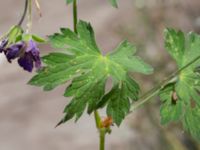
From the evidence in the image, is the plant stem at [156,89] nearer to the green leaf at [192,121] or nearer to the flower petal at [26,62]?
the green leaf at [192,121]

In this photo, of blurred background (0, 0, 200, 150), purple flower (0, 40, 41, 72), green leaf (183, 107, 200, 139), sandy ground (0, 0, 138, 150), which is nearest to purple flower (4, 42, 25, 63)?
purple flower (0, 40, 41, 72)

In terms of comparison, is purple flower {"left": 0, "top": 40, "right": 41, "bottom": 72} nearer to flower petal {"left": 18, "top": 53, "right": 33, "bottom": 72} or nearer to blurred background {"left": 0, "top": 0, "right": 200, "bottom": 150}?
flower petal {"left": 18, "top": 53, "right": 33, "bottom": 72}

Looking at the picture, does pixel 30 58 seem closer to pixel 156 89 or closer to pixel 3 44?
pixel 3 44

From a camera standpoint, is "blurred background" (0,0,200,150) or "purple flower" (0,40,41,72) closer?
"purple flower" (0,40,41,72)

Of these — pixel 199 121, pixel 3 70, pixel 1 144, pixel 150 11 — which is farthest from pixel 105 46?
pixel 199 121

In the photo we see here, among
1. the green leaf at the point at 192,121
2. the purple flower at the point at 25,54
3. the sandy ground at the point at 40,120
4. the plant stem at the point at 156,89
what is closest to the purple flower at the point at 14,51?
the purple flower at the point at 25,54

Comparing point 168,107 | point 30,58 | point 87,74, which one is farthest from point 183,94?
point 30,58
